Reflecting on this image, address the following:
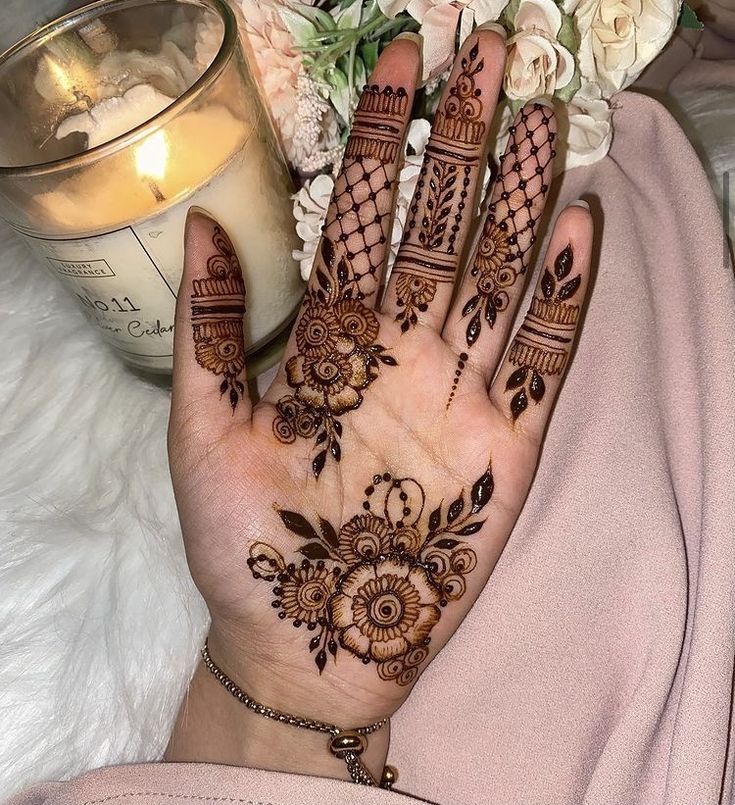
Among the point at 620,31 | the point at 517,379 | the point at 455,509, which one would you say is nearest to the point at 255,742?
the point at 455,509

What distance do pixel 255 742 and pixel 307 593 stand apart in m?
0.13

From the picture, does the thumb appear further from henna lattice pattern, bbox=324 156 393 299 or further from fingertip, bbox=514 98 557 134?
fingertip, bbox=514 98 557 134

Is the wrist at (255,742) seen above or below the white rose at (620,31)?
below

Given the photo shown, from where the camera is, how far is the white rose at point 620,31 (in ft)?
1.73

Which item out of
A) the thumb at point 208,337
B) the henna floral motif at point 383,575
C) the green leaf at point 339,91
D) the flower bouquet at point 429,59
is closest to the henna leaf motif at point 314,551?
the henna floral motif at point 383,575

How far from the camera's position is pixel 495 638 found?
0.57 m

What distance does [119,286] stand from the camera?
55cm

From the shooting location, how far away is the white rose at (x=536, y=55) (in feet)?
1.69

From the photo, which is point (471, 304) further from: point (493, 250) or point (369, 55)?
point (369, 55)

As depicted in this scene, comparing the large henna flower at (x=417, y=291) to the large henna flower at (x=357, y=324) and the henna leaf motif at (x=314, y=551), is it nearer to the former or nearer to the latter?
the large henna flower at (x=357, y=324)

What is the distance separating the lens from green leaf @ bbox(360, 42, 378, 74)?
0.58 metres

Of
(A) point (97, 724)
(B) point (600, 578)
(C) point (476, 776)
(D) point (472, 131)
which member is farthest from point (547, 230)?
(A) point (97, 724)

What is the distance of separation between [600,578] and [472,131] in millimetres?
322

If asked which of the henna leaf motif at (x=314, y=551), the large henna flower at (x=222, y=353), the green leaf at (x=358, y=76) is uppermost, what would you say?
the green leaf at (x=358, y=76)
